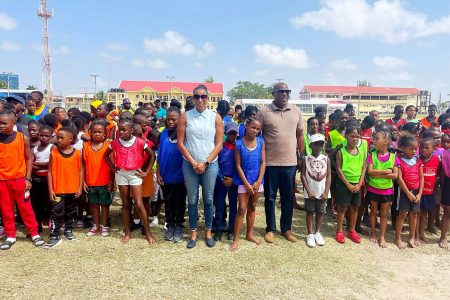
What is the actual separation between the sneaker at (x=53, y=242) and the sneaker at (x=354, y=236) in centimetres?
405

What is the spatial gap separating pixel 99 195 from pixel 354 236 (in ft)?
12.1

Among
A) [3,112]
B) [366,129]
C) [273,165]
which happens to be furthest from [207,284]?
[366,129]

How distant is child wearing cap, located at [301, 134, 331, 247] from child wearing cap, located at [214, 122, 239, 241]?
106 cm

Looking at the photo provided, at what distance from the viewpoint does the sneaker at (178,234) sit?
4.40 metres

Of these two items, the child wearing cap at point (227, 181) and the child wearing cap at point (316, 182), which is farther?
the child wearing cap at point (316, 182)

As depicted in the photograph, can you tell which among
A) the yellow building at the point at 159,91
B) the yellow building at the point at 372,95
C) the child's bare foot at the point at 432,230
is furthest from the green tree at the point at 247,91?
the child's bare foot at the point at 432,230

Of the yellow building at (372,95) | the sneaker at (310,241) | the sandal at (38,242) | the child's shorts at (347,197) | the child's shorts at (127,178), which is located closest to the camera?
the sandal at (38,242)

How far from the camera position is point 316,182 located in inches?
177

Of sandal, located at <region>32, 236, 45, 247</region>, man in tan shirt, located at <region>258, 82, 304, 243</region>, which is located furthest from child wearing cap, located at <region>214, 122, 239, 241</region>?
sandal, located at <region>32, 236, 45, 247</region>

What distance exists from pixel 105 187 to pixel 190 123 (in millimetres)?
1545

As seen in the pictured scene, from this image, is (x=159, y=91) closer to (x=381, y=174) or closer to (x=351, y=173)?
(x=351, y=173)

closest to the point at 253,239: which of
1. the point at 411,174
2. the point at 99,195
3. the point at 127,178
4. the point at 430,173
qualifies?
the point at 127,178

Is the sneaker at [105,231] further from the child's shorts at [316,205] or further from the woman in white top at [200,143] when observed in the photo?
the child's shorts at [316,205]

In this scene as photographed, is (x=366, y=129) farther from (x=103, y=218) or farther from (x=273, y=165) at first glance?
(x=103, y=218)
